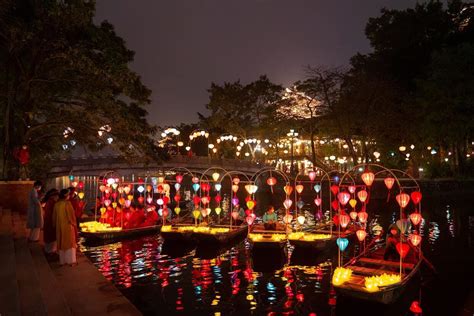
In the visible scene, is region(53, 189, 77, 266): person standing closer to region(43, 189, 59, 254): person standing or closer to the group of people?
the group of people

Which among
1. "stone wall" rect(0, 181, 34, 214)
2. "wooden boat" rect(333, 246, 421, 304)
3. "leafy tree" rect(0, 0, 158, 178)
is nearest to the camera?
"wooden boat" rect(333, 246, 421, 304)

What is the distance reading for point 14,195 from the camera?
59.6ft

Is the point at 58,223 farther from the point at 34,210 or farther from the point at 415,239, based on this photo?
the point at 415,239

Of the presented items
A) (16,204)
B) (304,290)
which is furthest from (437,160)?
(16,204)

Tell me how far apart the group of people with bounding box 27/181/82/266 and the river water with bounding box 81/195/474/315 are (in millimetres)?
2077

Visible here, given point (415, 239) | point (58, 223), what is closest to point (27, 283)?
point (58, 223)

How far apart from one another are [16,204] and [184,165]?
29.4m

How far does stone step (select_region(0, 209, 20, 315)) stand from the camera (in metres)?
6.58

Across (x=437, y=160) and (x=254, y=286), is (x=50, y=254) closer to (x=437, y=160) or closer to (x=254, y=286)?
(x=254, y=286)

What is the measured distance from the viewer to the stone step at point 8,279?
658cm

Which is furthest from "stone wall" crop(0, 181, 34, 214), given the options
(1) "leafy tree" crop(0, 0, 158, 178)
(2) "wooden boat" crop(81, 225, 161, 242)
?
(2) "wooden boat" crop(81, 225, 161, 242)

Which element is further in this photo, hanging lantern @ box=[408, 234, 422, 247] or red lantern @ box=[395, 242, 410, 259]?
hanging lantern @ box=[408, 234, 422, 247]

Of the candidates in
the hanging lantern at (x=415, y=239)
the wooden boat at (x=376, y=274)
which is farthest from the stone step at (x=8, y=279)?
the hanging lantern at (x=415, y=239)

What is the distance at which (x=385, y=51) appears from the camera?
50031 millimetres
